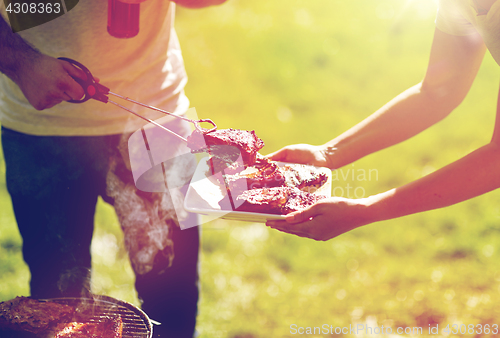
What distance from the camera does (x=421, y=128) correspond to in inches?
93.7

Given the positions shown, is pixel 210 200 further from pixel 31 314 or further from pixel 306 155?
pixel 31 314

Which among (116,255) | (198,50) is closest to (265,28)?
(198,50)

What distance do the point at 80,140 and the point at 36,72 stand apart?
0.43m

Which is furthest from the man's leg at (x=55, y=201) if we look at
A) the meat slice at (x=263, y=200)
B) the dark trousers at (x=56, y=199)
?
the meat slice at (x=263, y=200)

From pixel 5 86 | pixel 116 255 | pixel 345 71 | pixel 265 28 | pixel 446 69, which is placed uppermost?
pixel 265 28

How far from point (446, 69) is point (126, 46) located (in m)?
1.74

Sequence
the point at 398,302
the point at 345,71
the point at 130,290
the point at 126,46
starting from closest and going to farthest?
the point at 126,46
the point at 130,290
the point at 398,302
the point at 345,71

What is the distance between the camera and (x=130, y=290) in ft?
10.4

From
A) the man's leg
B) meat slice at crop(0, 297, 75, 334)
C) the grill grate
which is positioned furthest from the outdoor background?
meat slice at crop(0, 297, 75, 334)

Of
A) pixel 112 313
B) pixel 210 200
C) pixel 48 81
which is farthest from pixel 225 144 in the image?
pixel 112 313

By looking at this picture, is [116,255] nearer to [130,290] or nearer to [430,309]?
[130,290]

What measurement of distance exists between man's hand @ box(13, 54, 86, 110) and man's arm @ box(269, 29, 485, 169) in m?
1.21

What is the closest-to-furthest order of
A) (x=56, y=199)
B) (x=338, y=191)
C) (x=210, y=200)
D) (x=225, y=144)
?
(x=210, y=200)
(x=225, y=144)
(x=56, y=199)
(x=338, y=191)

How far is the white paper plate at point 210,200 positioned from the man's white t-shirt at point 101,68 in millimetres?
497
